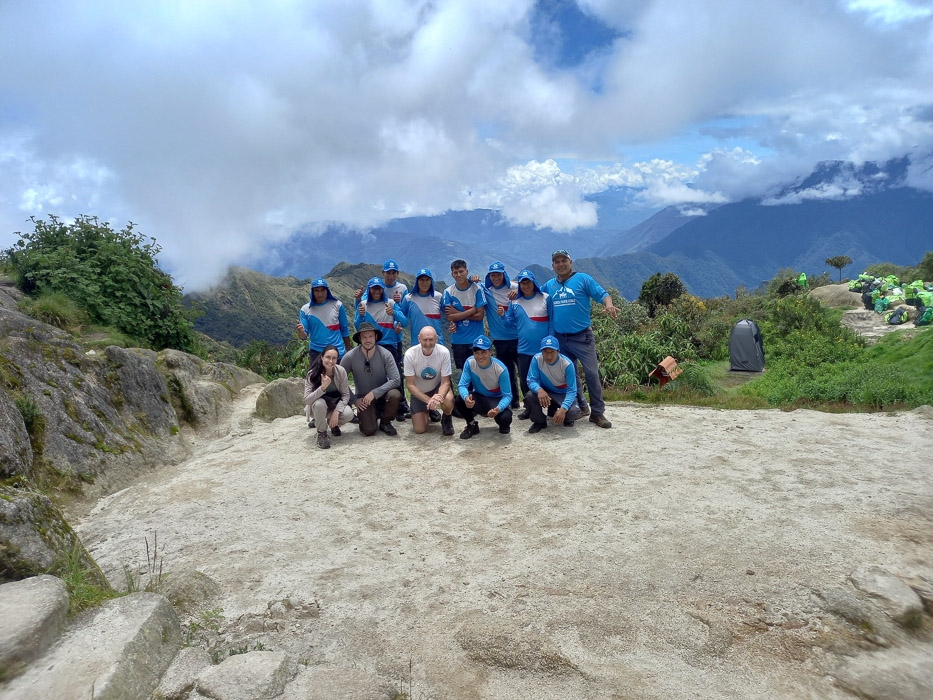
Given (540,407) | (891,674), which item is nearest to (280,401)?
(540,407)

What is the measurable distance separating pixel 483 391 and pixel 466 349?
1.27m

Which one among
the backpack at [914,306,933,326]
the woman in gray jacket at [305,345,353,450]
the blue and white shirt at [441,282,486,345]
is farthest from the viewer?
the backpack at [914,306,933,326]

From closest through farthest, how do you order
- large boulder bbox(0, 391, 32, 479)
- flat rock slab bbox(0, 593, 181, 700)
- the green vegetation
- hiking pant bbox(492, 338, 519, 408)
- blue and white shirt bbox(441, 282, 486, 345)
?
1. flat rock slab bbox(0, 593, 181, 700)
2. large boulder bbox(0, 391, 32, 479)
3. blue and white shirt bbox(441, 282, 486, 345)
4. hiking pant bbox(492, 338, 519, 408)
5. the green vegetation

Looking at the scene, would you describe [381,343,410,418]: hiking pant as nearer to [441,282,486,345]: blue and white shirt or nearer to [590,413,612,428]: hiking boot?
[441,282,486,345]: blue and white shirt

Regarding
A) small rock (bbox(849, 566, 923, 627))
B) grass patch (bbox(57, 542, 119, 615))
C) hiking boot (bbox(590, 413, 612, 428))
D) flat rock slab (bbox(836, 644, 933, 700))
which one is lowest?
flat rock slab (bbox(836, 644, 933, 700))

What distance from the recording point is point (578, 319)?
7816 mm

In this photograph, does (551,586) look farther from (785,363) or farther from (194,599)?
(785,363)

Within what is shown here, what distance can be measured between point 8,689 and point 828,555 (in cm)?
523

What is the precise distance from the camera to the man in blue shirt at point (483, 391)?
7.37 m

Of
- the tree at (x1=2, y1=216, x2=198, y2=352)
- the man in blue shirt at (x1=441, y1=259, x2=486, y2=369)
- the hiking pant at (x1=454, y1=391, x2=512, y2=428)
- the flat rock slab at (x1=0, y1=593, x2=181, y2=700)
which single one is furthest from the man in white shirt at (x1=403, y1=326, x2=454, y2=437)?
the tree at (x1=2, y1=216, x2=198, y2=352)

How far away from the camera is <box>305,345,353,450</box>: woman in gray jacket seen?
7477 mm

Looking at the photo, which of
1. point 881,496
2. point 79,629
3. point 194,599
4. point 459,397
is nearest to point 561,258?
point 459,397

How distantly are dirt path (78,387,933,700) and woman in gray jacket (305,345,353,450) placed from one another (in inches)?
14.1

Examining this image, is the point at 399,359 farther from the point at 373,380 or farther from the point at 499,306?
the point at 499,306
